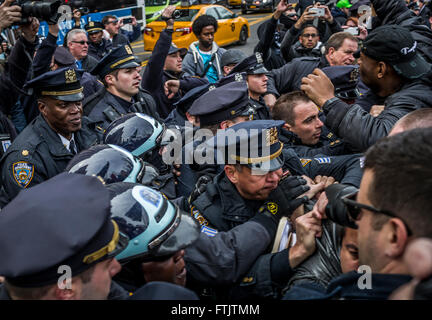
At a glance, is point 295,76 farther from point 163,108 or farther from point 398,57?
point 398,57

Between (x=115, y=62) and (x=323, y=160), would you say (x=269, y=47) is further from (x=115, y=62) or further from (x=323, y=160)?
(x=323, y=160)

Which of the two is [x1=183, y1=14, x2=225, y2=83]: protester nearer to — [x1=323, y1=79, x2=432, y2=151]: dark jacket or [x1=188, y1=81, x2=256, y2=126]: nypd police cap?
[x1=188, y1=81, x2=256, y2=126]: nypd police cap

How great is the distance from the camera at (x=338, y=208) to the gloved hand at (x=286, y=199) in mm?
418

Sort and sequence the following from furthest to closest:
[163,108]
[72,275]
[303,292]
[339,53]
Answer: [163,108] < [339,53] < [303,292] < [72,275]

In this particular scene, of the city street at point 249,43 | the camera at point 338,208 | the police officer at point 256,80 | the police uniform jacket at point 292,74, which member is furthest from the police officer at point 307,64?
the city street at point 249,43

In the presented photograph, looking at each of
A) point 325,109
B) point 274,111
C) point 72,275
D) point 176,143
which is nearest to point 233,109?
point 274,111

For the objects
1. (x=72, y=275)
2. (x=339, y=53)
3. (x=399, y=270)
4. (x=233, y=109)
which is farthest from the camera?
(x=339, y=53)

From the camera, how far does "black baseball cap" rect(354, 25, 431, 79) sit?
2701mm

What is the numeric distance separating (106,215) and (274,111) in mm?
2407

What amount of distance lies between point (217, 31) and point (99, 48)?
28.2ft

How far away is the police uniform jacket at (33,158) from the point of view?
10.0ft

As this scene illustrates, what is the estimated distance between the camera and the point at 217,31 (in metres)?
16.0

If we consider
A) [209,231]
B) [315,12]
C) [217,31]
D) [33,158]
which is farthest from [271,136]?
[217,31]

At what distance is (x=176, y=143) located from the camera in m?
3.23
